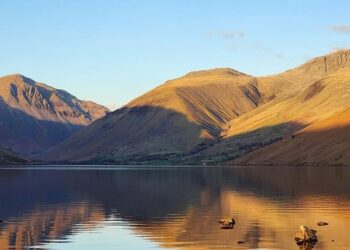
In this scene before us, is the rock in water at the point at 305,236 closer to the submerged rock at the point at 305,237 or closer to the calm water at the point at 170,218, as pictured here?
the submerged rock at the point at 305,237

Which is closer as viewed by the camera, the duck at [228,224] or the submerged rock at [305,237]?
the submerged rock at [305,237]

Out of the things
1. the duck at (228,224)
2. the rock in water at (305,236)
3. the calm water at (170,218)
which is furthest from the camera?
the duck at (228,224)

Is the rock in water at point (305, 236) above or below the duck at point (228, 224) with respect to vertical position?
below

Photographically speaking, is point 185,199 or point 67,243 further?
point 185,199

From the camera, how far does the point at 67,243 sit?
64125 millimetres

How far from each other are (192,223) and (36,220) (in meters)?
19.3

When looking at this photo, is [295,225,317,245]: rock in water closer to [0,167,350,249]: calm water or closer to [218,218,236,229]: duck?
[0,167,350,249]: calm water

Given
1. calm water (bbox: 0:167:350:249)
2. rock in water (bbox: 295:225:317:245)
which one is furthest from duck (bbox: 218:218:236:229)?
rock in water (bbox: 295:225:317:245)

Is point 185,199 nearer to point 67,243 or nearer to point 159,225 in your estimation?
point 159,225

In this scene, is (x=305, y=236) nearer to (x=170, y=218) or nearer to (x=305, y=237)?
(x=305, y=237)

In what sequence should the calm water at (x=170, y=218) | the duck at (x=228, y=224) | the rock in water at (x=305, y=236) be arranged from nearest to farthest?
1. the rock in water at (x=305, y=236)
2. the calm water at (x=170, y=218)
3. the duck at (x=228, y=224)

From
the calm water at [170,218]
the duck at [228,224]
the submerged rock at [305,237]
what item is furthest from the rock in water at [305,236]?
the duck at [228,224]

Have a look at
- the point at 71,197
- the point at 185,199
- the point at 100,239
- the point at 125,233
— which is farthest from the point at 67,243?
the point at 71,197

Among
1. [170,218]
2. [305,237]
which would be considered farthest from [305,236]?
[170,218]
